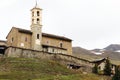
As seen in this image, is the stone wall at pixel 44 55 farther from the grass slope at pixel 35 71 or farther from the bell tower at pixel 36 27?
the bell tower at pixel 36 27

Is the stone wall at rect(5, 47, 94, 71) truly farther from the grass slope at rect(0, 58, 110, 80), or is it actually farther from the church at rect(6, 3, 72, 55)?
the church at rect(6, 3, 72, 55)

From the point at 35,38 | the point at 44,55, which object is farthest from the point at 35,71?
the point at 35,38

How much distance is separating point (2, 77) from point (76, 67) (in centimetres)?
3492

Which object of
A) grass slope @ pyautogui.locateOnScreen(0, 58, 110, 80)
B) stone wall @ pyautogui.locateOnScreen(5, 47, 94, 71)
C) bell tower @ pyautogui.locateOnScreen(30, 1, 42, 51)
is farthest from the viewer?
bell tower @ pyautogui.locateOnScreen(30, 1, 42, 51)

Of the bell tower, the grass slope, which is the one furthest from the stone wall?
the bell tower

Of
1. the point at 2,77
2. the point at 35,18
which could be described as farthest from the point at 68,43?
the point at 2,77

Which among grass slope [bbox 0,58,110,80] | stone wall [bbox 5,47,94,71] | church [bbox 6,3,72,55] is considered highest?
church [bbox 6,3,72,55]

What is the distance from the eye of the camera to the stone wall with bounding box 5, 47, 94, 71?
12012 cm

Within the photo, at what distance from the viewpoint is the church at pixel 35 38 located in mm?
133750

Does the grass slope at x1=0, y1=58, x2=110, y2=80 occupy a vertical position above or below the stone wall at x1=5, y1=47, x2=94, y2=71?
below

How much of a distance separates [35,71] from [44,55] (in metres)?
16.7

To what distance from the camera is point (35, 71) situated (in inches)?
4254

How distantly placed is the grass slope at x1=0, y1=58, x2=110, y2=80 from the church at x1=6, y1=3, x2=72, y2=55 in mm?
17060

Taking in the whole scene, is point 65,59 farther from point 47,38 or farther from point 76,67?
point 47,38
